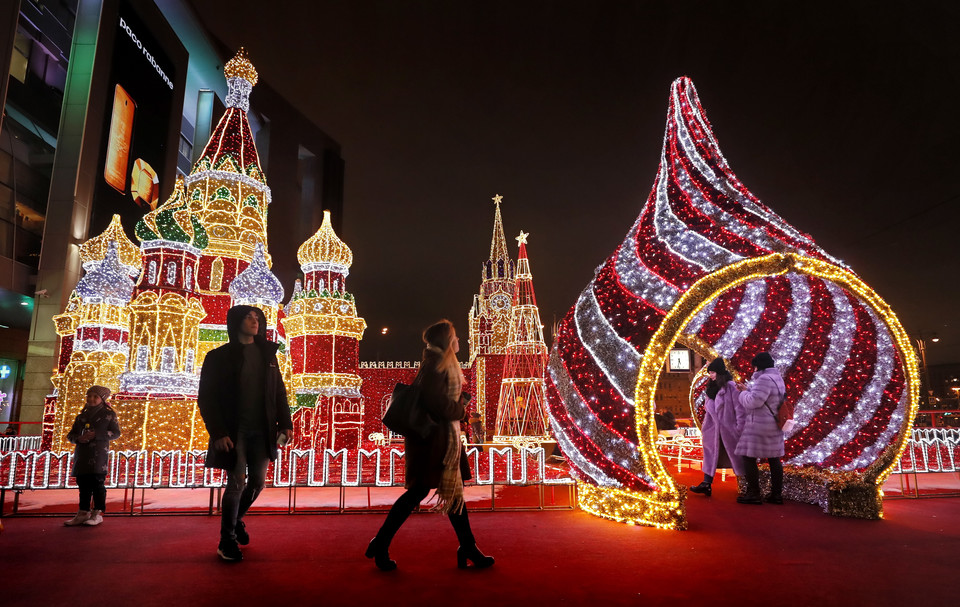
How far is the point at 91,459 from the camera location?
18.1 feet

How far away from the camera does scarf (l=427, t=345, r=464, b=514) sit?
12.3 ft

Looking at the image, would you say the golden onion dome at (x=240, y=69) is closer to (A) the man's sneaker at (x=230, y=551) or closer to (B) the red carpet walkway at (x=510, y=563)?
(B) the red carpet walkway at (x=510, y=563)

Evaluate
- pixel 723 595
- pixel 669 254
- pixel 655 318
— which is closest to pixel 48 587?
pixel 723 595

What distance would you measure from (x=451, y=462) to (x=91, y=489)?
13.4 feet

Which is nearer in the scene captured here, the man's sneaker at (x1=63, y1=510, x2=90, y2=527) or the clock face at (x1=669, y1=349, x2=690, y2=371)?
the man's sneaker at (x1=63, y1=510, x2=90, y2=527)

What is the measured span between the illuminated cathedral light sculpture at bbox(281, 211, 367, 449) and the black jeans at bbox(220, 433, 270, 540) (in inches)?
288

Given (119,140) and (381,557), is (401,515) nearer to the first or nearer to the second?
(381,557)

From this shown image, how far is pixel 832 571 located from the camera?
3.76 metres

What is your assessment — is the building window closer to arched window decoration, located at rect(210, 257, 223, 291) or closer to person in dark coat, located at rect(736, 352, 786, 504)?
arched window decoration, located at rect(210, 257, 223, 291)

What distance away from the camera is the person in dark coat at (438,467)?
12.3 ft

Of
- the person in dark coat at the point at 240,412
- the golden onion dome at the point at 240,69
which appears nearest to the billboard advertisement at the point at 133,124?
the golden onion dome at the point at 240,69

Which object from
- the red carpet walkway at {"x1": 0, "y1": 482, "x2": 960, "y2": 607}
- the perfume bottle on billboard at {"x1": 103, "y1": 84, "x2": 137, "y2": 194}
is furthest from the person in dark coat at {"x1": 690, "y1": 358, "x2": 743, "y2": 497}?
the perfume bottle on billboard at {"x1": 103, "y1": 84, "x2": 137, "y2": 194}

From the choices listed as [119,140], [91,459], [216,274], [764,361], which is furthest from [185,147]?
[764,361]

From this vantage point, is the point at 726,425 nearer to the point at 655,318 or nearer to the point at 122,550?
the point at 655,318
